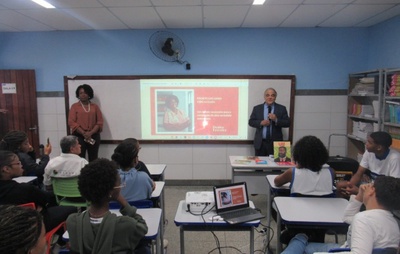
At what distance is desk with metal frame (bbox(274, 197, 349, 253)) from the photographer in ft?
6.31

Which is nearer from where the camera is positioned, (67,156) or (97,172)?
(97,172)

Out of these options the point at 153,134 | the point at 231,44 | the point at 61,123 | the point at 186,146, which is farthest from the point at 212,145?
the point at 61,123

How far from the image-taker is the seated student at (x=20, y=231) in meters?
0.78

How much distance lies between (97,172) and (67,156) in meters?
1.34

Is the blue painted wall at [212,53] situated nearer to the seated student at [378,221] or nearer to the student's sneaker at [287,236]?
the student's sneaker at [287,236]

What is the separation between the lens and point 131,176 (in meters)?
2.23

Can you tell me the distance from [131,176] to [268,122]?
107 inches

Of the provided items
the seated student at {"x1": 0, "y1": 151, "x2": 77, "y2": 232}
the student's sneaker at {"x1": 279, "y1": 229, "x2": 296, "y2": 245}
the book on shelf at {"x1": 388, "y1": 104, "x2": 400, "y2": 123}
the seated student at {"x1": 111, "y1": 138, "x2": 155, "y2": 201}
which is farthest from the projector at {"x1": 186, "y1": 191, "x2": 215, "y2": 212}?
the book on shelf at {"x1": 388, "y1": 104, "x2": 400, "y2": 123}

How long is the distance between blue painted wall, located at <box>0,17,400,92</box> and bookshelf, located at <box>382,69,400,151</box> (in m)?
1.07

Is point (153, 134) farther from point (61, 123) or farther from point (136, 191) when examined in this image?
point (136, 191)

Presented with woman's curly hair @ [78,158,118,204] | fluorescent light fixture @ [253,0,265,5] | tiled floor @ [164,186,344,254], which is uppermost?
fluorescent light fixture @ [253,0,265,5]

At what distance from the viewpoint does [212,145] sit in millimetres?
4926

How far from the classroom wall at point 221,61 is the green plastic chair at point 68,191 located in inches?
86.3

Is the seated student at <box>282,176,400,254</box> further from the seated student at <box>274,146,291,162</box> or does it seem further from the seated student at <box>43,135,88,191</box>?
the seated student at <box>43,135,88,191</box>
